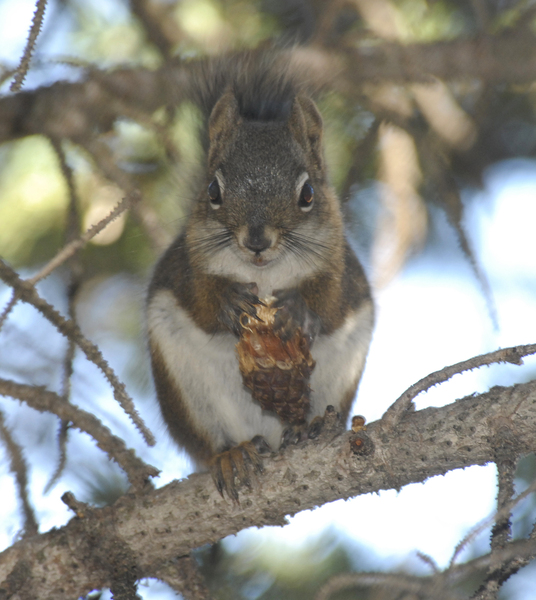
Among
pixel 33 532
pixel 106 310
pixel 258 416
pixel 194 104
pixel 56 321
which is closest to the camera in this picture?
pixel 56 321

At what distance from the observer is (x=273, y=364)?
2.13 metres

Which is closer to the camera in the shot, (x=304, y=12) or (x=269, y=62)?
(x=269, y=62)

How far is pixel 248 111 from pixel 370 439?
1.78 m

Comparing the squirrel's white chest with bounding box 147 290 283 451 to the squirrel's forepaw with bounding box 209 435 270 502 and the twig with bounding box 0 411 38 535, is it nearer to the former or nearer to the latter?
the squirrel's forepaw with bounding box 209 435 270 502

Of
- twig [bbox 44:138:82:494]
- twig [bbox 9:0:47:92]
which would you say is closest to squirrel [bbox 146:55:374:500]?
twig [bbox 44:138:82:494]

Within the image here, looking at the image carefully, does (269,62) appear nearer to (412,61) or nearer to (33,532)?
(412,61)

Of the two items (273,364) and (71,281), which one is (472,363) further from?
(71,281)

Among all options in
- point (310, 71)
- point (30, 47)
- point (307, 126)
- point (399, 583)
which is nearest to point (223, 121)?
point (307, 126)

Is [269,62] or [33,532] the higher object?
[269,62]

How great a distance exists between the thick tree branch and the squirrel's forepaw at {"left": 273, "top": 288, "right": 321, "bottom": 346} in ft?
1.43

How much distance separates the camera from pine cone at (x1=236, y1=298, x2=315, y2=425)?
2.13 meters

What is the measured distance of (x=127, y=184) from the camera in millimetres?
2297

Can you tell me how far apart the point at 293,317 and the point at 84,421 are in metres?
0.77

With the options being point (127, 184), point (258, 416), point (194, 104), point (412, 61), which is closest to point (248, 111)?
point (194, 104)
